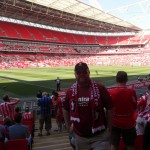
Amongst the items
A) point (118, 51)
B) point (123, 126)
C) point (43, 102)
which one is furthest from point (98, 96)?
point (118, 51)

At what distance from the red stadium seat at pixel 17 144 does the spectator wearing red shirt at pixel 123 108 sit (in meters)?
1.54

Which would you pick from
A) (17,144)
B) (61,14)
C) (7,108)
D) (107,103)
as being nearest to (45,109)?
(7,108)

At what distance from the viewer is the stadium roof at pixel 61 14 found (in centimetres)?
5235

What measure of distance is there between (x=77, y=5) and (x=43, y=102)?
48.8 metres

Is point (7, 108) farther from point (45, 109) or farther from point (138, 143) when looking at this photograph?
point (138, 143)

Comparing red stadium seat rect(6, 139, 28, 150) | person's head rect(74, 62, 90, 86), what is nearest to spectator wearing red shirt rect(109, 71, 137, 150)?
person's head rect(74, 62, 90, 86)

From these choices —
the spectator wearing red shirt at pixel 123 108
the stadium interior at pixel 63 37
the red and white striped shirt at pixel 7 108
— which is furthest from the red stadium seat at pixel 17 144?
the stadium interior at pixel 63 37

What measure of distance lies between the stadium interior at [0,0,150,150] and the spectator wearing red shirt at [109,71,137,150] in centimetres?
4741

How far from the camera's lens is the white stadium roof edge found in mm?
52594

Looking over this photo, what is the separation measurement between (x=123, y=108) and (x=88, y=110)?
102 centimetres

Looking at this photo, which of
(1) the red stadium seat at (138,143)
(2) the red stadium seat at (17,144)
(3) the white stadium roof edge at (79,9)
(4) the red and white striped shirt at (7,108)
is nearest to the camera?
(2) the red stadium seat at (17,144)

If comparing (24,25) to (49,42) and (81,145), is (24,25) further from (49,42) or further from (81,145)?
(81,145)

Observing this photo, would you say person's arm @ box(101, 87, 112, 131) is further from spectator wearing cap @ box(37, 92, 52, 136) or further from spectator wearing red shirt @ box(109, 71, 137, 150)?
spectator wearing cap @ box(37, 92, 52, 136)

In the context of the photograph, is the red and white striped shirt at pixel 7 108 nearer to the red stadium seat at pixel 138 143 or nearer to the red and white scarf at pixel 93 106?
the red stadium seat at pixel 138 143
